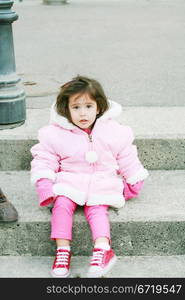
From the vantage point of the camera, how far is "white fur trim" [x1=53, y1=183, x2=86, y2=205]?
11.5 feet

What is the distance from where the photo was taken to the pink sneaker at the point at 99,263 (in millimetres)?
3250

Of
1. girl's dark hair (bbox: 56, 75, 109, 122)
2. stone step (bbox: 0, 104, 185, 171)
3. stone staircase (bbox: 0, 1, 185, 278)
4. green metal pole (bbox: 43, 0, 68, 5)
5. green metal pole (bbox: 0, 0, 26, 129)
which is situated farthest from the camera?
green metal pole (bbox: 43, 0, 68, 5)

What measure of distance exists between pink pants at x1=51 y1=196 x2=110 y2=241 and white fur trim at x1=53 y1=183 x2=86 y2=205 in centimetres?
2

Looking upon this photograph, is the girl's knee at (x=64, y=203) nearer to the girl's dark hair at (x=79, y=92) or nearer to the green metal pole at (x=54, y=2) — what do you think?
the girl's dark hair at (x=79, y=92)

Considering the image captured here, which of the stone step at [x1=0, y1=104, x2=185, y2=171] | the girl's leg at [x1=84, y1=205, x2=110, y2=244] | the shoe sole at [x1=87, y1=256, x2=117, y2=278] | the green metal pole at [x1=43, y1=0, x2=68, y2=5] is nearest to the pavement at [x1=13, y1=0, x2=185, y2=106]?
the stone step at [x1=0, y1=104, x2=185, y2=171]

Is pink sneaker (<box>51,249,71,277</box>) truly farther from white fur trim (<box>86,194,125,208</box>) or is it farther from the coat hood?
the coat hood

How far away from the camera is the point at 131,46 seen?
8.08 meters

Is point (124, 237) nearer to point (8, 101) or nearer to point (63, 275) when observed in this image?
point (63, 275)

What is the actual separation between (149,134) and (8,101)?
1.00 m

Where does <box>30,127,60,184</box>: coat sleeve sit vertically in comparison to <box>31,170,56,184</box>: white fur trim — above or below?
above

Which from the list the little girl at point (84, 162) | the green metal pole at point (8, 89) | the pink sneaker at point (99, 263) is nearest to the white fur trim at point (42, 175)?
the little girl at point (84, 162)

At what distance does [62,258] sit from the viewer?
10.9 feet

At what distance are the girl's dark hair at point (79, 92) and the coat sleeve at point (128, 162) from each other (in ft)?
0.74

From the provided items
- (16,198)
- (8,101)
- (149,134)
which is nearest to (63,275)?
(16,198)
